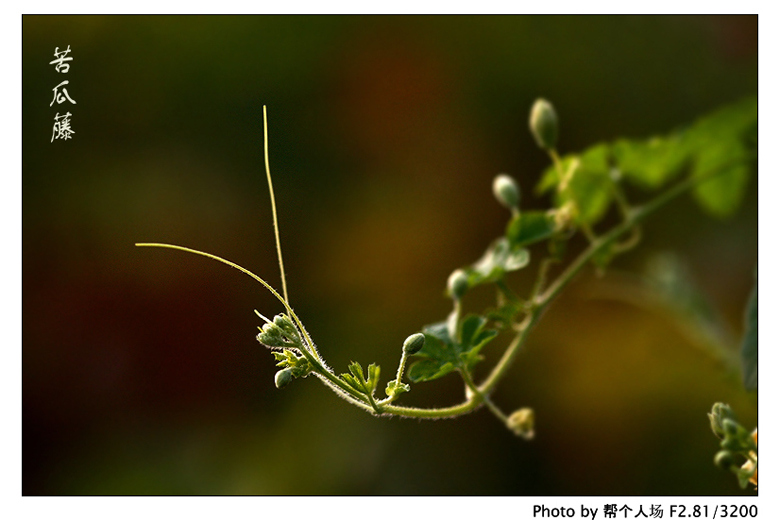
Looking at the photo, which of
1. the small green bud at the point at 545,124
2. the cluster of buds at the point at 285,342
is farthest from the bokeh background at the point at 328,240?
the cluster of buds at the point at 285,342

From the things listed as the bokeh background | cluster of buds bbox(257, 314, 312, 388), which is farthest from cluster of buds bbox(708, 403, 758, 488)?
the bokeh background

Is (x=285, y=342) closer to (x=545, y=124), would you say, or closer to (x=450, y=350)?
(x=450, y=350)

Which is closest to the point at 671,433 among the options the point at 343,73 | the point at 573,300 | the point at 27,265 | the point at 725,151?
the point at 573,300

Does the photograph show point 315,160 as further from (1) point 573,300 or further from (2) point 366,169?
(1) point 573,300

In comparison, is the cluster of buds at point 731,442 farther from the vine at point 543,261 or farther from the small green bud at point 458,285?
the small green bud at point 458,285

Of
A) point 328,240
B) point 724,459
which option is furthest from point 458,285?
point 328,240

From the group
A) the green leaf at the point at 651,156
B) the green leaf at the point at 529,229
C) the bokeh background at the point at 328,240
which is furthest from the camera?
the bokeh background at the point at 328,240

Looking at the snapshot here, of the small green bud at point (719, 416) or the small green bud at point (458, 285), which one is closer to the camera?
the small green bud at point (719, 416)
